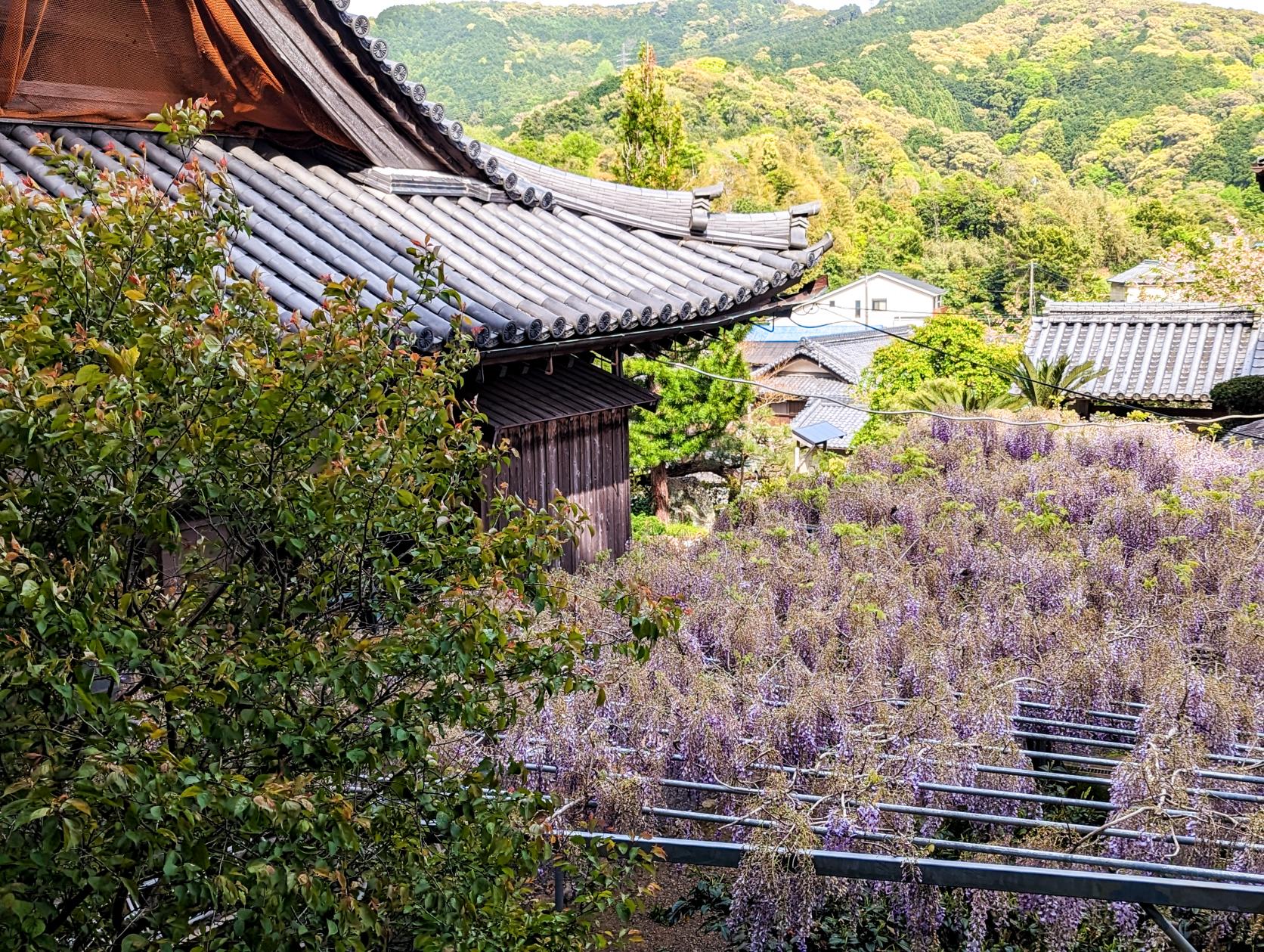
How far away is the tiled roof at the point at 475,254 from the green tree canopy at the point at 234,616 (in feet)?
7.98

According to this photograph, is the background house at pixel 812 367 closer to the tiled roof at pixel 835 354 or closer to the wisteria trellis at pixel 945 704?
the tiled roof at pixel 835 354

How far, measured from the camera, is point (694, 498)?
864 inches

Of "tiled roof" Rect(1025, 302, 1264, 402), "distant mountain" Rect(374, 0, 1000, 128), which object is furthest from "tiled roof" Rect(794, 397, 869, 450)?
"distant mountain" Rect(374, 0, 1000, 128)

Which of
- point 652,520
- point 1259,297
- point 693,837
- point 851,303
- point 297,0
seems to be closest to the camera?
point 693,837

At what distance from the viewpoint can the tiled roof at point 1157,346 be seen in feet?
59.2

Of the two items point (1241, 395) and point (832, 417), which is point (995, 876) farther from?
point (832, 417)

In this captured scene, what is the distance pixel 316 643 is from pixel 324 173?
4811 mm

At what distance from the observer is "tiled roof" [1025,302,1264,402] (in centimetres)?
1803

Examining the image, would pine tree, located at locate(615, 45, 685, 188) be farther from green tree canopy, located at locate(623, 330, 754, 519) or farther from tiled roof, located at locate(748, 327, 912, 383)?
tiled roof, located at locate(748, 327, 912, 383)

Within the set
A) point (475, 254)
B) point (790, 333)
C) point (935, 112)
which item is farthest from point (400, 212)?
point (935, 112)

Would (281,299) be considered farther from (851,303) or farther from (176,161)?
(851,303)

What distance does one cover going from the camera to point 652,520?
58.0 ft

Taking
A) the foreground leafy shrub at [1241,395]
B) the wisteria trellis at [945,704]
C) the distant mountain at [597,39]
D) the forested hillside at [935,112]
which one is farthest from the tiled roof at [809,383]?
the distant mountain at [597,39]

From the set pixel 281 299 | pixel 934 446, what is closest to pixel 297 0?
pixel 281 299
